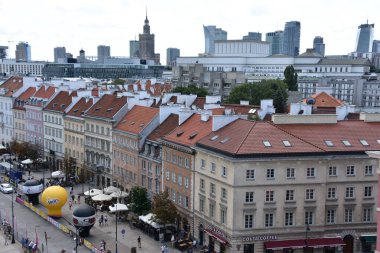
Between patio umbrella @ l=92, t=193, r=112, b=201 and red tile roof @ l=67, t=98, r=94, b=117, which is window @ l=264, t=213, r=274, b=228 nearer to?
patio umbrella @ l=92, t=193, r=112, b=201

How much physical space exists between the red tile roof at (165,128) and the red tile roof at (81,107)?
1076 inches

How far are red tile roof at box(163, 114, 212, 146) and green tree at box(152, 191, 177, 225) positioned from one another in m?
7.29

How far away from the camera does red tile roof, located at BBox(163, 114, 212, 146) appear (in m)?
68.8

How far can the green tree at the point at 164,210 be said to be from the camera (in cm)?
6562

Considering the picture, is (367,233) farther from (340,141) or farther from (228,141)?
(228,141)

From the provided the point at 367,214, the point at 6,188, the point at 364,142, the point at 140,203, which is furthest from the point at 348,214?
the point at 6,188

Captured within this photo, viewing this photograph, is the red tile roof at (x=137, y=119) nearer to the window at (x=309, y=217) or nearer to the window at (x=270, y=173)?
the window at (x=270, y=173)

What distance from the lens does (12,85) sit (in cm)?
14325

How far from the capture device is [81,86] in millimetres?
135625

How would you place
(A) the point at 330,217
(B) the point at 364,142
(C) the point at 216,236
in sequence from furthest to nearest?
1. (B) the point at 364,142
2. (A) the point at 330,217
3. (C) the point at 216,236

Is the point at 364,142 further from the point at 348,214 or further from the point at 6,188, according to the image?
the point at 6,188

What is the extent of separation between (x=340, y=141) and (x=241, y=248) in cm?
1651

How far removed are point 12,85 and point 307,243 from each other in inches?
4115

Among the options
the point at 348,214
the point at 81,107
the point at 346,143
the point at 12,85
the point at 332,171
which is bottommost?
the point at 348,214
